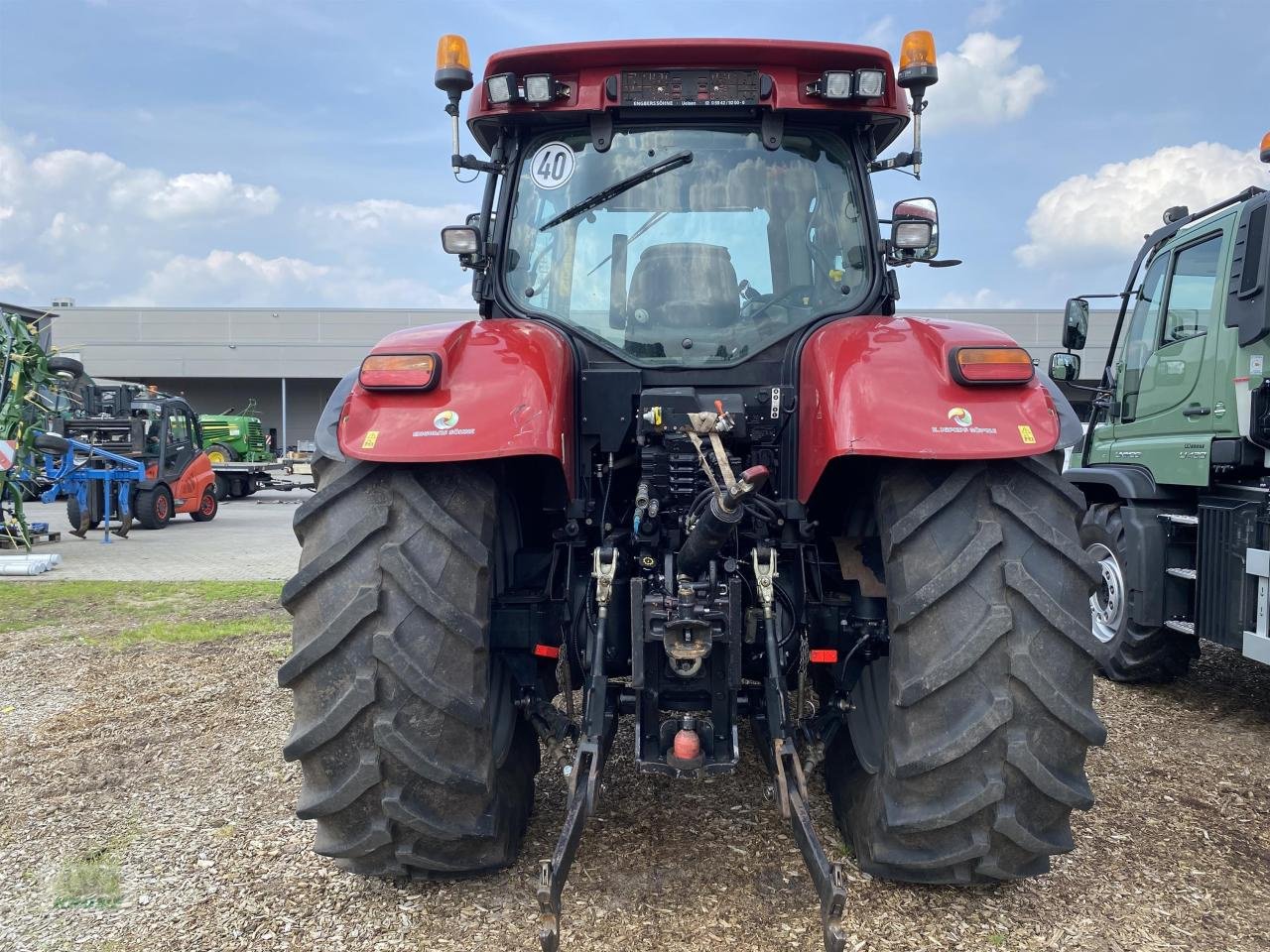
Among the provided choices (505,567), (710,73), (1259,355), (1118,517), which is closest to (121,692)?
(505,567)

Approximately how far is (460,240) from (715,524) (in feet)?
5.03

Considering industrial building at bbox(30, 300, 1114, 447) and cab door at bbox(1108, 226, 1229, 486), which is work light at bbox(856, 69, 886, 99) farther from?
industrial building at bbox(30, 300, 1114, 447)

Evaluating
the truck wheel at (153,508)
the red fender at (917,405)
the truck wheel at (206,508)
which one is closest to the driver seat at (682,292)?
the red fender at (917,405)

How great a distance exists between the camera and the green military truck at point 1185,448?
4344 millimetres

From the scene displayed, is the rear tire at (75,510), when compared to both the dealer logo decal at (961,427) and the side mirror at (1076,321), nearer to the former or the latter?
the side mirror at (1076,321)

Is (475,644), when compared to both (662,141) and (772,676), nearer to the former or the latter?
(772,676)

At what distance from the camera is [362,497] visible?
245 cm

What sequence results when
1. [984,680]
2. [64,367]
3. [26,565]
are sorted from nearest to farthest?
[984,680]
[26,565]
[64,367]

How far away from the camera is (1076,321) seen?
17.9 ft

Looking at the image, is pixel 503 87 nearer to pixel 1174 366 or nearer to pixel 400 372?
pixel 400 372

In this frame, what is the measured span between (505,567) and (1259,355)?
3762 mm

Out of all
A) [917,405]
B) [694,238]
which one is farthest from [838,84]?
[917,405]

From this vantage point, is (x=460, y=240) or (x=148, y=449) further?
(x=148, y=449)

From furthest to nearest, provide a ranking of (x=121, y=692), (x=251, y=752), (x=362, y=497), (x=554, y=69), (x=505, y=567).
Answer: (x=121, y=692)
(x=251, y=752)
(x=554, y=69)
(x=505, y=567)
(x=362, y=497)
